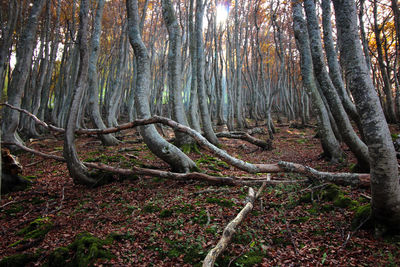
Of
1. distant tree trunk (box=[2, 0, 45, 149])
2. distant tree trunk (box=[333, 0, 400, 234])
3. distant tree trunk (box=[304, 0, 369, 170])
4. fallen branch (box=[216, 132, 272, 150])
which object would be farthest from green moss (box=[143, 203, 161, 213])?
fallen branch (box=[216, 132, 272, 150])

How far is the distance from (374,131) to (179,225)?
3.18m

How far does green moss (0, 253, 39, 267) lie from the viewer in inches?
106

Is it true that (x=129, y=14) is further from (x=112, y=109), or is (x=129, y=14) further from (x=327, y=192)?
(x=112, y=109)

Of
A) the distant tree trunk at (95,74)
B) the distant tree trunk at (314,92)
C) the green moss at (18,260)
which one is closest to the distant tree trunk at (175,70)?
the distant tree trunk at (95,74)

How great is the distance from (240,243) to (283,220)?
1040 millimetres

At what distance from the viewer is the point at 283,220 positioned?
378 cm

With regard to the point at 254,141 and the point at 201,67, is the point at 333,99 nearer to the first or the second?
the point at 254,141

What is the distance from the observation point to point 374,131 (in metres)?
2.76

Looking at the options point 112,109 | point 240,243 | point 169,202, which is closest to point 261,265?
point 240,243

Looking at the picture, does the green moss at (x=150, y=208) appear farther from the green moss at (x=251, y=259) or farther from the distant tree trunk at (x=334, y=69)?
the distant tree trunk at (x=334, y=69)

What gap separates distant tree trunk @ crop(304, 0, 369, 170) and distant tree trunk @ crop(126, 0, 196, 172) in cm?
412

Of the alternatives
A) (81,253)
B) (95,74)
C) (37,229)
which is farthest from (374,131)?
(95,74)

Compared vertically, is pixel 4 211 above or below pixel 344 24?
below

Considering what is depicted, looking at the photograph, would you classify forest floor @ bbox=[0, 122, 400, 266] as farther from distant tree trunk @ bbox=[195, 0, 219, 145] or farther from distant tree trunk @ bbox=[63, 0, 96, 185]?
distant tree trunk @ bbox=[195, 0, 219, 145]
